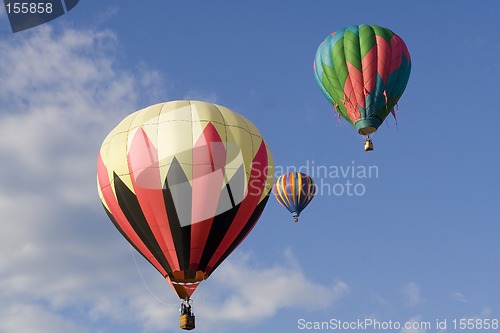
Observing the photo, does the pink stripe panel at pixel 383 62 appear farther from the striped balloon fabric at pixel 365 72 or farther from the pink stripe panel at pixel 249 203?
the pink stripe panel at pixel 249 203

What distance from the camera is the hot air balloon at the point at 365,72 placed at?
3750 centimetres

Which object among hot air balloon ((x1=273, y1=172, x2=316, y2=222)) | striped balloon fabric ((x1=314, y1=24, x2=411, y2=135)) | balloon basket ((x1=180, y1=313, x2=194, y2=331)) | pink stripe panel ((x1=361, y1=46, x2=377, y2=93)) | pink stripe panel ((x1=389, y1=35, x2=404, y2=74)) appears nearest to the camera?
balloon basket ((x1=180, y1=313, x2=194, y2=331))

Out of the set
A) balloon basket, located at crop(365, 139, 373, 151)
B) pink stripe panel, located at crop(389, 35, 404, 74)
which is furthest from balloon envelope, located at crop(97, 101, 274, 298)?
pink stripe panel, located at crop(389, 35, 404, 74)

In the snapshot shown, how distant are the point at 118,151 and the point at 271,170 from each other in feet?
16.1

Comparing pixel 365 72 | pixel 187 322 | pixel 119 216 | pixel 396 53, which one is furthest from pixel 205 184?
pixel 396 53

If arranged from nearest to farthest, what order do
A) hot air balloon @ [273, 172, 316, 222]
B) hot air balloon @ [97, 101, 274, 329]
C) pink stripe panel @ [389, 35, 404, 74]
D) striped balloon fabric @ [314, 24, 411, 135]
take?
1. hot air balloon @ [97, 101, 274, 329]
2. striped balloon fabric @ [314, 24, 411, 135]
3. pink stripe panel @ [389, 35, 404, 74]
4. hot air balloon @ [273, 172, 316, 222]

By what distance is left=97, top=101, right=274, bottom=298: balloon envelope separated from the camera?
27547 millimetres

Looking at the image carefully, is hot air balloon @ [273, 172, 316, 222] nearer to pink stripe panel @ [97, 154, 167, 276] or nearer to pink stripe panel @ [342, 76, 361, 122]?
pink stripe panel @ [342, 76, 361, 122]

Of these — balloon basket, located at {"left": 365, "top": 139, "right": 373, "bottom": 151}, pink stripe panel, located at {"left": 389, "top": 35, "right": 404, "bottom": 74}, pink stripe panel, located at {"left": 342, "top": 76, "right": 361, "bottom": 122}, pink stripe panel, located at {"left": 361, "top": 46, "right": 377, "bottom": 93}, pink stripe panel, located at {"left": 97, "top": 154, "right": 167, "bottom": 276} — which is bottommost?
pink stripe panel, located at {"left": 97, "top": 154, "right": 167, "bottom": 276}

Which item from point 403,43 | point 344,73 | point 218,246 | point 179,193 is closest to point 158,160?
point 179,193

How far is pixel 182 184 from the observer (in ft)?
90.2

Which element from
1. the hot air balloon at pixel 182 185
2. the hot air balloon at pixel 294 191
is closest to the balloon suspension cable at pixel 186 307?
the hot air balloon at pixel 182 185

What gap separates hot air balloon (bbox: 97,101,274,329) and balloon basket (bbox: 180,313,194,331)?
31mm

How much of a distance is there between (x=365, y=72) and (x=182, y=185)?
41.6ft
